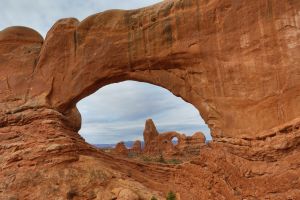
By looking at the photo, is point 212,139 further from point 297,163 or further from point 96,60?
point 96,60

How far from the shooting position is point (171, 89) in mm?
14688

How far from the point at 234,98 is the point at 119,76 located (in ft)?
18.9

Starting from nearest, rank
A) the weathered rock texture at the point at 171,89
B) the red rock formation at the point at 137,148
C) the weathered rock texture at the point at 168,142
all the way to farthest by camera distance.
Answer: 1. the weathered rock texture at the point at 171,89
2. the weathered rock texture at the point at 168,142
3. the red rock formation at the point at 137,148

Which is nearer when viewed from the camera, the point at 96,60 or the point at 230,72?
the point at 230,72

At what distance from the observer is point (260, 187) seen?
1137cm

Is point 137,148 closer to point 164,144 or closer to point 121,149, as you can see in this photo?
point 164,144

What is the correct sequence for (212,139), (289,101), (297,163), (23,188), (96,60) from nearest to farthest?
(297,163)
(289,101)
(23,188)
(212,139)
(96,60)

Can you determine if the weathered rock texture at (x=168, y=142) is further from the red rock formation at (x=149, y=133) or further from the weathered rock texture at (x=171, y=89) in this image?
the weathered rock texture at (x=171, y=89)

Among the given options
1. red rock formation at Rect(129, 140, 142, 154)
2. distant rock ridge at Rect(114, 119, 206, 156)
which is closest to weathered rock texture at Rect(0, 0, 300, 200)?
distant rock ridge at Rect(114, 119, 206, 156)

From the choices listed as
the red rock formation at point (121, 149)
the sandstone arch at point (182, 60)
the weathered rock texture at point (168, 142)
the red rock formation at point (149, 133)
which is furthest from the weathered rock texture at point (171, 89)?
the red rock formation at point (149, 133)

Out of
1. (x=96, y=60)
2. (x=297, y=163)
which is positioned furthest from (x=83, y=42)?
(x=297, y=163)

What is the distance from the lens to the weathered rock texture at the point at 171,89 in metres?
11.8

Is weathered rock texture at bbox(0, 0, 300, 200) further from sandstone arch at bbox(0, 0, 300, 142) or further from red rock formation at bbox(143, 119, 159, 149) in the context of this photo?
red rock formation at bbox(143, 119, 159, 149)

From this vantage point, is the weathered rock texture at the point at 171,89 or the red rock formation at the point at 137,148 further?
the red rock formation at the point at 137,148
